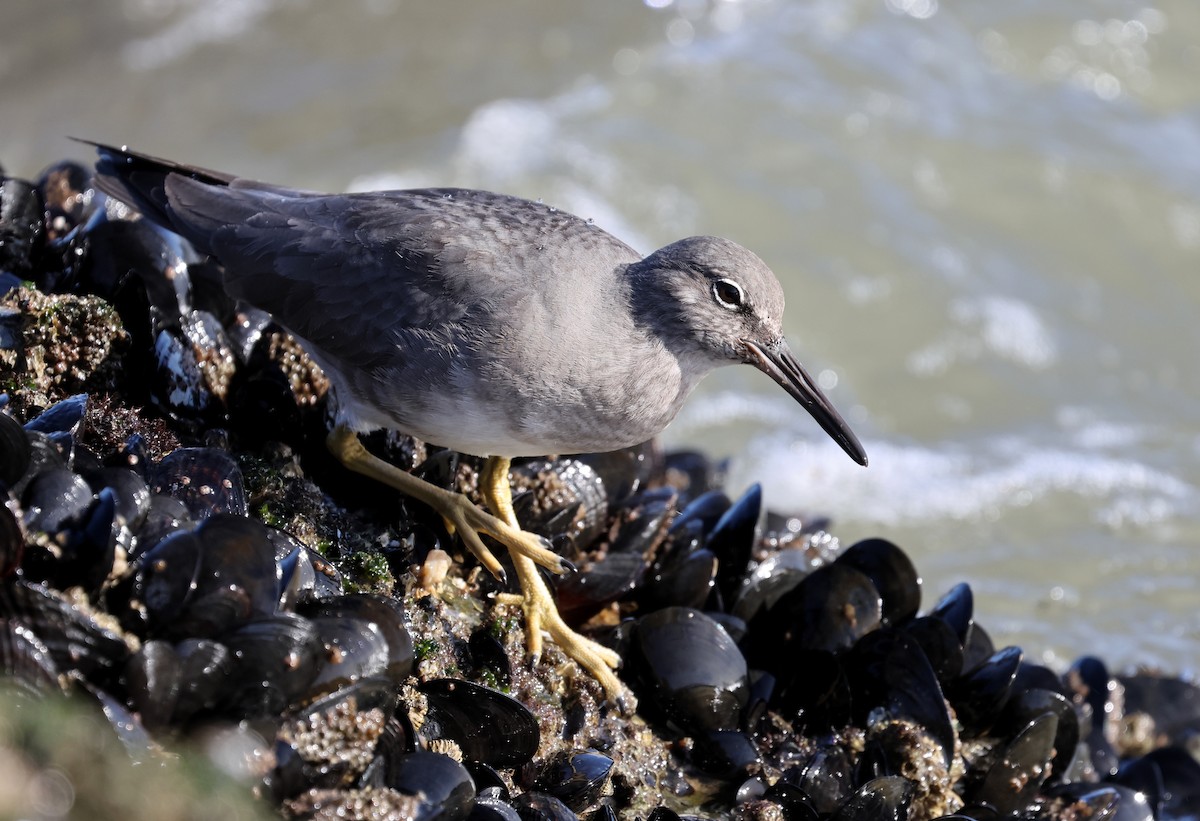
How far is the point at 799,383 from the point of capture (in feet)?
15.1

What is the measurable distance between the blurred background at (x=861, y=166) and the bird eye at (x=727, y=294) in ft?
11.7

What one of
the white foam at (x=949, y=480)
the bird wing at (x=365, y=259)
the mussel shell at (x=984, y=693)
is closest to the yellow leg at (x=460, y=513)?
the bird wing at (x=365, y=259)

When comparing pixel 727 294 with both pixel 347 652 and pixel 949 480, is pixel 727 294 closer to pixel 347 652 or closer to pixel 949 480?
pixel 347 652

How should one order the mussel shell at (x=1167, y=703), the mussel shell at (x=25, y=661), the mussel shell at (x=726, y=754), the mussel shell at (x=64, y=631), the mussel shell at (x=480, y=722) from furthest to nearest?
the mussel shell at (x=1167, y=703), the mussel shell at (x=726, y=754), the mussel shell at (x=480, y=722), the mussel shell at (x=64, y=631), the mussel shell at (x=25, y=661)

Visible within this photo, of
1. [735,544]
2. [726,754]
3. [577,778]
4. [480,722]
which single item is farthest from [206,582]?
[735,544]

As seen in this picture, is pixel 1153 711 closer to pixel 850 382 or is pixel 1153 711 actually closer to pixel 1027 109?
pixel 850 382

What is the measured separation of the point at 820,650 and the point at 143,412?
285 centimetres

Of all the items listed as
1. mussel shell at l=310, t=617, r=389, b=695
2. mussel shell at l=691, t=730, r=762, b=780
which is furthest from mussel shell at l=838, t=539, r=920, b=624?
mussel shell at l=310, t=617, r=389, b=695

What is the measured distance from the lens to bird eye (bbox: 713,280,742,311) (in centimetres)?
452

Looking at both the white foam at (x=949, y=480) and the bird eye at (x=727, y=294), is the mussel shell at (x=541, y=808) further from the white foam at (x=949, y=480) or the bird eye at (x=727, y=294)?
the white foam at (x=949, y=480)

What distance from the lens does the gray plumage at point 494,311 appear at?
4289mm

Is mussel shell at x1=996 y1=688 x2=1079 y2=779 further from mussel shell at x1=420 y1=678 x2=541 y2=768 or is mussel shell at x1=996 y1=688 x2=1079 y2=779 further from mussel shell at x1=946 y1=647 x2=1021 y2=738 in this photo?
mussel shell at x1=420 y1=678 x2=541 y2=768

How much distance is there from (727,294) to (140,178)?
2.66 meters

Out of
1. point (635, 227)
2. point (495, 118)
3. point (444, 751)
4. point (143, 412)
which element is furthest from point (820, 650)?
point (495, 118)
